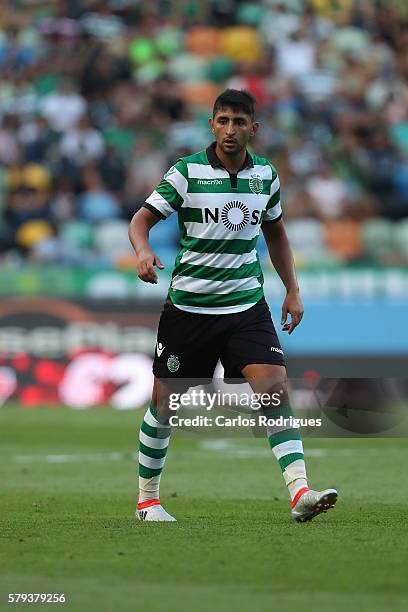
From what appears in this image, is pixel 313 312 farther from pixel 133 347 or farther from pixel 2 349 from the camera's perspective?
pixel 2 349

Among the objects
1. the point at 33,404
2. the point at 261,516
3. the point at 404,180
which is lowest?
the point at 33,404

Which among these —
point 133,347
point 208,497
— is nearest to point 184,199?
point 208,497

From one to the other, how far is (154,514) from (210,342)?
3.37 ft

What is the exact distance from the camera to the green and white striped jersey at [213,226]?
294 inches

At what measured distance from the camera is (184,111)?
21766mm

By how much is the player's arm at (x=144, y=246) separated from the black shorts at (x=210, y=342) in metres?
0.51

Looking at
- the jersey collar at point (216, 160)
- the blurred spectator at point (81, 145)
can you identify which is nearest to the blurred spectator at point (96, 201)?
the blurred spectator at point (81, 145)

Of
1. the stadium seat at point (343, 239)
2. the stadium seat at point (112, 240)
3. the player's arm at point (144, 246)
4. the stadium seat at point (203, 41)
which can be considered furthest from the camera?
the stadium seat at point (203, 41)

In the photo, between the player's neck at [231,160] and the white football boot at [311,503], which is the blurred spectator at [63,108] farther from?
the white football boot at [311,503]

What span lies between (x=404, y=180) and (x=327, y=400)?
12625 mm

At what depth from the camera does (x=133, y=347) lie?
1725 cm

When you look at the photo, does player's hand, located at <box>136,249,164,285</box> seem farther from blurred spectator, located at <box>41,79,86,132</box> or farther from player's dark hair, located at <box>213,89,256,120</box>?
blurred spectator, located at <box>41,79,86,132</box>

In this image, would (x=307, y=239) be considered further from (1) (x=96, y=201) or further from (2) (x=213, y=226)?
(2) (x=213, y=226)

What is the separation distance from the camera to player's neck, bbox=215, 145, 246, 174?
752cm
